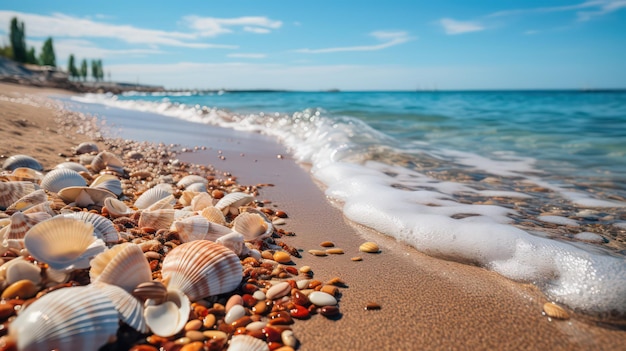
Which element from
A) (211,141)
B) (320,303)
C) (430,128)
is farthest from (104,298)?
(430,128)

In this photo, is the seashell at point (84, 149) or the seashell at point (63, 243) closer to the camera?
the seashell at point (63, 243)

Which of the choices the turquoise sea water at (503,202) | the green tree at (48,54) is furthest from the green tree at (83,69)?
the turquoise sea water at (503,202)

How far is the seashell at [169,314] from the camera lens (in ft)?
4.97

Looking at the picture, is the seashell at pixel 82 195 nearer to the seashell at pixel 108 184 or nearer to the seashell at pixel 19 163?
the seashell at pixel 108 184

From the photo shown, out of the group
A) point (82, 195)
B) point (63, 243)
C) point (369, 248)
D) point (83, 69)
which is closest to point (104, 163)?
point (82, 195)

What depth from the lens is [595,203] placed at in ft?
12.5

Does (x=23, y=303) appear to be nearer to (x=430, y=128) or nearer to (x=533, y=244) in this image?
(x=533, y=244)

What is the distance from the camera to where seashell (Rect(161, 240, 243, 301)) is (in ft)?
5.73

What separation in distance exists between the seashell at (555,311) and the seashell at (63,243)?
2.16 meters

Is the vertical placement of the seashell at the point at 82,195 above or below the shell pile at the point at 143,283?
above

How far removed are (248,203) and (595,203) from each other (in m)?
3.35

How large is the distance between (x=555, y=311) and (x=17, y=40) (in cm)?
7896

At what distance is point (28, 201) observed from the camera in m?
2.47

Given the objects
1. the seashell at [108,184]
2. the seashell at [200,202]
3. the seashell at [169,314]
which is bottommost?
the seashell at [169,314]
